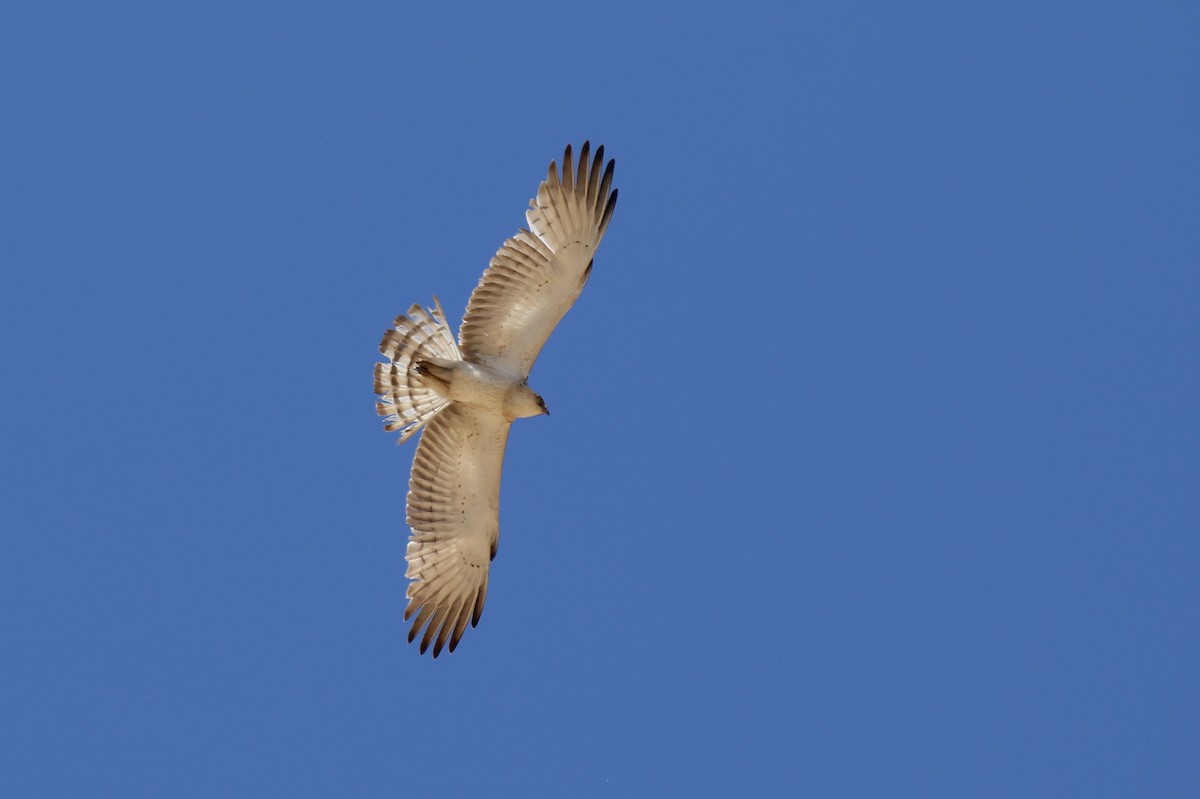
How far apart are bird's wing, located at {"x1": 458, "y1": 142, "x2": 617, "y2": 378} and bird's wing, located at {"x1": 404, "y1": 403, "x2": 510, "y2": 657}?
0.90m

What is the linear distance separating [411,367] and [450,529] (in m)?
1.12

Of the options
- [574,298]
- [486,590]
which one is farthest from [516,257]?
[486,590]

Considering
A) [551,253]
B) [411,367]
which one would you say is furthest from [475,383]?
[551,253]

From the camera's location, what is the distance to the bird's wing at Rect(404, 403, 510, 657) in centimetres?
1213

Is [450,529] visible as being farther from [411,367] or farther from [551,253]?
[551,253]

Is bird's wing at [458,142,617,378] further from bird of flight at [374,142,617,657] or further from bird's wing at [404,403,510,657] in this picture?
bird's wing at [404,403,510,657]

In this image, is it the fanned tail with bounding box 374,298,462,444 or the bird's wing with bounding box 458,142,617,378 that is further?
the fanned tail with bounding box 374,298,462,444

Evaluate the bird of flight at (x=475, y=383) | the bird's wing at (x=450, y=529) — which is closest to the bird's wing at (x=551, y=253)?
the bird of flight at (x=475, y=383)

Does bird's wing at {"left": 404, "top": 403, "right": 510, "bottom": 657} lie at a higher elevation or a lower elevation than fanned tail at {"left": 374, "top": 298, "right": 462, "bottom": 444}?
lower

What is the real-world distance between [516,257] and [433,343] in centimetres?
76

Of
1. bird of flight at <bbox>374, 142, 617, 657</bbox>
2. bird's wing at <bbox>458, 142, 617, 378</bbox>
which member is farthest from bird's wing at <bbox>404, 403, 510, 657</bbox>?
A: bird's wing at <bbox>458, 142, 617, 378</bbox>

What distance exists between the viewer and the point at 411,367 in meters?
11.8

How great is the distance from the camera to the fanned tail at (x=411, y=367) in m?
11.8

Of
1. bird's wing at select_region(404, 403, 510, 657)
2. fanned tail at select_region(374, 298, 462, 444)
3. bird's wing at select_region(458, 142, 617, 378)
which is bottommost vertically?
bird's wing at select_region(404, 403, 510, 657)
